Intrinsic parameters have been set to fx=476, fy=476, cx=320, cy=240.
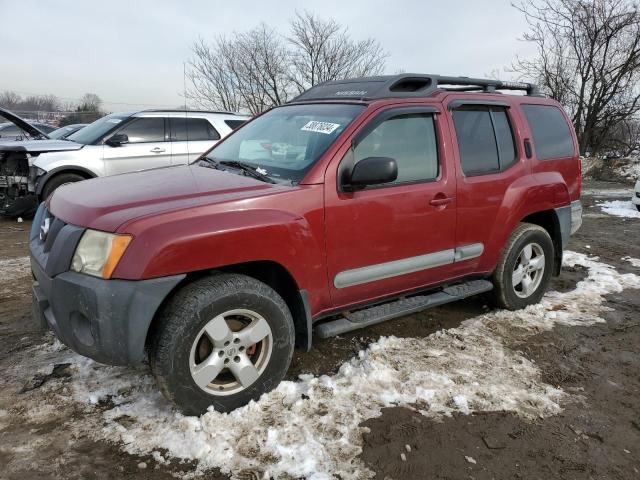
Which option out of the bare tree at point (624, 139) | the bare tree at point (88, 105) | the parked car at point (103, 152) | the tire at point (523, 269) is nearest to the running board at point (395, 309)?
the tire at point (523, 269)

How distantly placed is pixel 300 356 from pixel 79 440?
1450 millimetres

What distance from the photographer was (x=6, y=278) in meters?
4.93

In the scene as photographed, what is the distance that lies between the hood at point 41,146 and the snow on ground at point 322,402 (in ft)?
16.3

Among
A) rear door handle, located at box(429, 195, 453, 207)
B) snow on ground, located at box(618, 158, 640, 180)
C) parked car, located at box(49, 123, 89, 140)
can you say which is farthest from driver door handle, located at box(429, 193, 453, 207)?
snow on ground, located at box(618, 158, 640, 180)

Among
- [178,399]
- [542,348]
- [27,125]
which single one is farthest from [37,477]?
[27,125]

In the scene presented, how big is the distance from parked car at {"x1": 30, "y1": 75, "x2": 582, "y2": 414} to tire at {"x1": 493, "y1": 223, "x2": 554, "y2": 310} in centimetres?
2

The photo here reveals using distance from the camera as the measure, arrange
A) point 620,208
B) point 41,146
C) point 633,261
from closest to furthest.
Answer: point 633,261, point 41,146, point 620,208

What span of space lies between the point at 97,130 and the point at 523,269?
6.91 m

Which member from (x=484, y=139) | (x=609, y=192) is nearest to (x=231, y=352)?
(x=484, y=139)

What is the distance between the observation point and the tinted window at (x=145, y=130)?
304 inches

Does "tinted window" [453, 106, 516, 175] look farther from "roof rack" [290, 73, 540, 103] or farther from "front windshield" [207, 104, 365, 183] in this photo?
"front windshield" [207, 104, 365, 183]

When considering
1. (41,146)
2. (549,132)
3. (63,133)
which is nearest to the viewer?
(549,132)

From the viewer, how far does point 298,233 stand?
Answer: 2.70 metres

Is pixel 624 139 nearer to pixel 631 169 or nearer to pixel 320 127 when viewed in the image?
pixel 631 169
